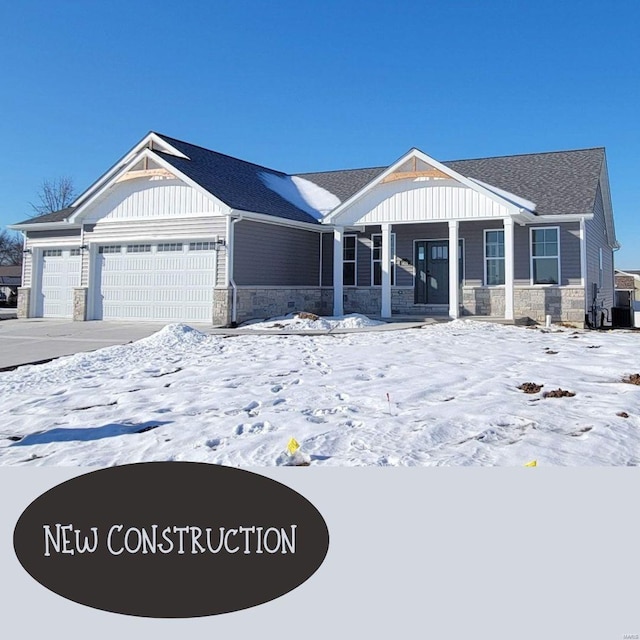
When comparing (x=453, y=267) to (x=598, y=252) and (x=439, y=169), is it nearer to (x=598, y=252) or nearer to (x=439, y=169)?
(x=439, y=169)

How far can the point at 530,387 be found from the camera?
626cm

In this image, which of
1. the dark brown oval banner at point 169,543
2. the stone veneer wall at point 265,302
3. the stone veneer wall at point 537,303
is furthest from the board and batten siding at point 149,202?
the dark brown oval banner at point 169,543

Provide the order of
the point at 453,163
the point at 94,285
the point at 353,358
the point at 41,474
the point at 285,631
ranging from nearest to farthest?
the point at 285,631 < the point at 41,474 < the point at 353,358 < the point at 94,285 < the point at 453,163

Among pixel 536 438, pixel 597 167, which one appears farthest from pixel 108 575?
pixel 597 167

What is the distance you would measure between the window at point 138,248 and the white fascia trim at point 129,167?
1.74m

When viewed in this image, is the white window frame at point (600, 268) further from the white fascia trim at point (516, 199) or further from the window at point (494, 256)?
the window at point (494, 256)

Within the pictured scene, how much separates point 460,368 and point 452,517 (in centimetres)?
597

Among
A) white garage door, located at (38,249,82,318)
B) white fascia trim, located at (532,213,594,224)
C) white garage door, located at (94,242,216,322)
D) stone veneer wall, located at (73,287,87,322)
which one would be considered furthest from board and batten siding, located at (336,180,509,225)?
white garage door, located at (38,249,82,318)

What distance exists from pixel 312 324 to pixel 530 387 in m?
8.56

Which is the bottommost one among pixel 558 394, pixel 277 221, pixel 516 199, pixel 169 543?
pixel 169 543

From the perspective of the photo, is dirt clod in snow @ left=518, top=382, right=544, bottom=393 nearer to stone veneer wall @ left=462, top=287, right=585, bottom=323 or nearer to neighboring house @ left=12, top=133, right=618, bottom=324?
neighboring house @ left=12, top=133, right=618, bottom=324

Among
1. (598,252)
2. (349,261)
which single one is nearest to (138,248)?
(349,261)

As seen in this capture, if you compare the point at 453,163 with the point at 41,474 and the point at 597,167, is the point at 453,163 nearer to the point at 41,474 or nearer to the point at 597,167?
the point at 597,167

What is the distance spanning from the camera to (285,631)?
1.68 m
